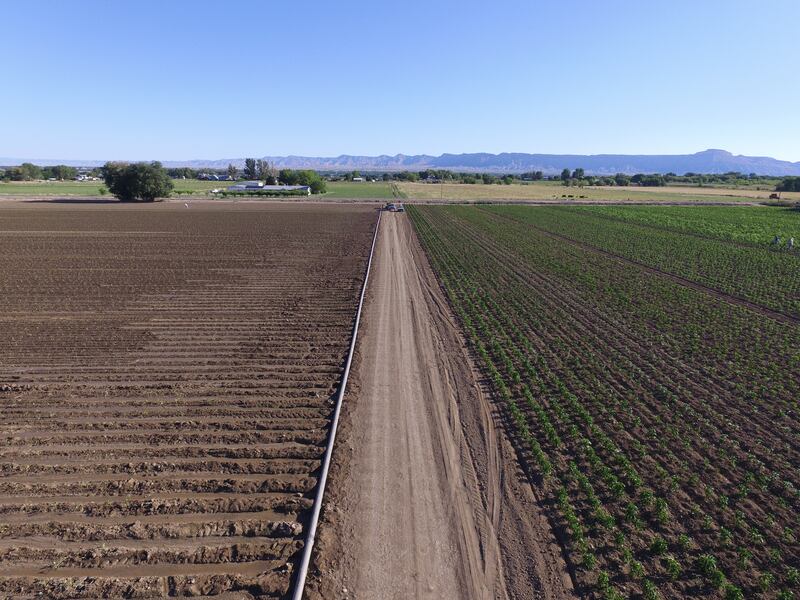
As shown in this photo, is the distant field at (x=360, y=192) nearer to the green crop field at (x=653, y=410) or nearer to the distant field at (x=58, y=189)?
the distant field at (x=58, y=189)

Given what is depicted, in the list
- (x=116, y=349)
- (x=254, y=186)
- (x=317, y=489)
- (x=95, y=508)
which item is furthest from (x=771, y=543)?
(x=254, y=186)

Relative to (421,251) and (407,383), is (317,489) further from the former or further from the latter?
(421,251)

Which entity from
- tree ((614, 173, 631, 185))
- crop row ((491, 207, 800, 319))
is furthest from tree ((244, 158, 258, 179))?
crop row ((491, 207, 800, 319))

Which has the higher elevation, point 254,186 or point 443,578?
point 254,186

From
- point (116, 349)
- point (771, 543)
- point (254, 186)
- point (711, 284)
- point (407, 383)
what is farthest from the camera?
point (254, 186)

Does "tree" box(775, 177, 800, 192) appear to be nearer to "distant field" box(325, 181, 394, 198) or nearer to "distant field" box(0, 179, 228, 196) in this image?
"distant field" box(325, 181, 394, 198)

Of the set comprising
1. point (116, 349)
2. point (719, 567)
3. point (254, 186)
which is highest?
point (254, 186)

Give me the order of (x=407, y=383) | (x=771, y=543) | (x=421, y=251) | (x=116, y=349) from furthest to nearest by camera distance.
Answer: (x=421, y=251) < (x=116, y=349) < (x=407, y=383) < (x=771, y=543)
